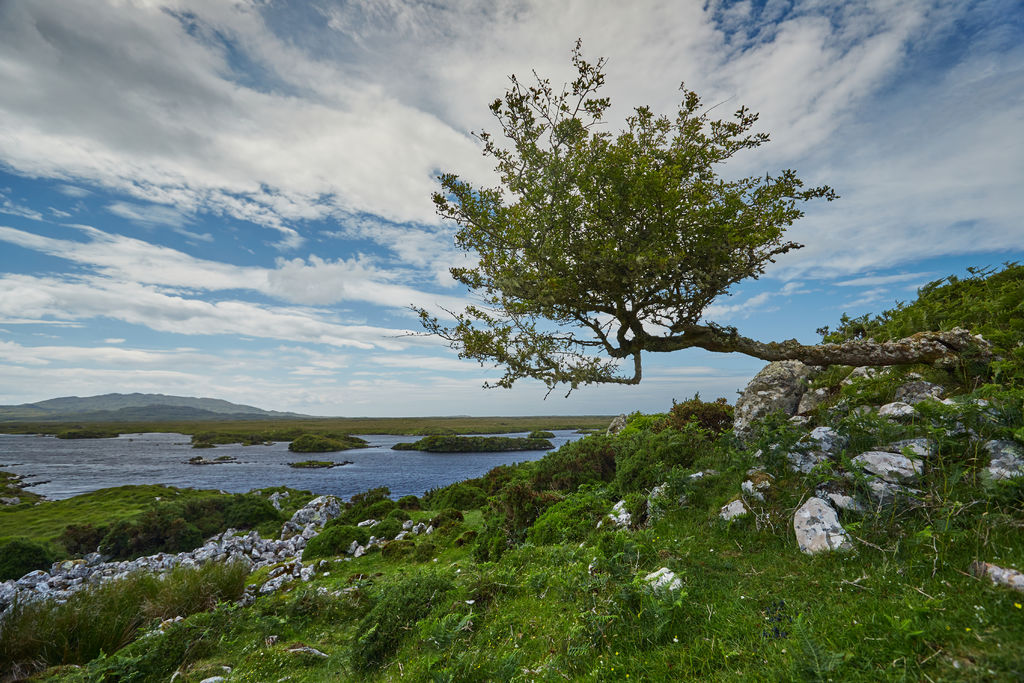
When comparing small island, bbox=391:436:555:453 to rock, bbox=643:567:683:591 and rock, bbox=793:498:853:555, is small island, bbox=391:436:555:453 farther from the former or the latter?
rock, bbox=643:567:683:591

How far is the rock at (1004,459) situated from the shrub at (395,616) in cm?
866

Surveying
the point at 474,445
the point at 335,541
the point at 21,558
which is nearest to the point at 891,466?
the point at 335,541

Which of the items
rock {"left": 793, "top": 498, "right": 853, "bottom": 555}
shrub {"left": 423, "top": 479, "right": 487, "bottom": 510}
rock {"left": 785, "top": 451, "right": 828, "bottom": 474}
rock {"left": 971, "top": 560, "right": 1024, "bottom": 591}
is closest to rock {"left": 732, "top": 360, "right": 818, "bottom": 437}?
rock {"left": 785, "top": 451, "right": 828, "bottom": 474}

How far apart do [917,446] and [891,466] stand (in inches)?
36.5

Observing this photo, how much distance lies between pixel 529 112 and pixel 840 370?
13.8 meters

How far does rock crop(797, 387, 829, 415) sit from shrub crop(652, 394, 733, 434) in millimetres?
2424

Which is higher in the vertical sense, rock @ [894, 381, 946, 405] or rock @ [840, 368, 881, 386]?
rock @ [840, 368, 881, 386]

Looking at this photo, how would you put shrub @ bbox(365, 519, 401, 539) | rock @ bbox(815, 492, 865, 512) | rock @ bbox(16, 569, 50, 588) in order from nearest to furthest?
1. rock @ bbox(815, 492, 865, 512)
2. rock @ bbox(16, 569, 50, 588)
3. shrub @ bbox(365, 519, 401, 539)

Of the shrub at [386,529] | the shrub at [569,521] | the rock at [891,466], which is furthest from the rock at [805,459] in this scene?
the shrub at [386,529]

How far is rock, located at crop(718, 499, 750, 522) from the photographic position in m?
7.11

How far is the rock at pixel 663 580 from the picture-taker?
5.35 meters

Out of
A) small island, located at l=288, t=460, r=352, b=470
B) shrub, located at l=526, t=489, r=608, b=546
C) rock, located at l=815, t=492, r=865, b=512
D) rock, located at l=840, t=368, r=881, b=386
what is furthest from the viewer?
small island, located at l=288, t=460, r=352, b=470

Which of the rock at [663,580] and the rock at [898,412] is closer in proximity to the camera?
the rock at [663,580]

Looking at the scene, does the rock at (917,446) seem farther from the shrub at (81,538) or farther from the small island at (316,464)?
the small island at (316,464)
